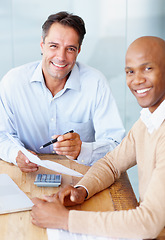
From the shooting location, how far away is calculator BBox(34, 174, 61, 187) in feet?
4.73

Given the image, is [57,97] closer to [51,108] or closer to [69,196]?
[51,108]

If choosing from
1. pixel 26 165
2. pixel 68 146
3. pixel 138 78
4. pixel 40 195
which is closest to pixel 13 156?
pixel 26 165

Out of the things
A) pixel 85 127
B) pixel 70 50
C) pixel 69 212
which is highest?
pixel 70 50

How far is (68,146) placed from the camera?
64.2 inches

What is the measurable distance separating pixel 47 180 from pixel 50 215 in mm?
322

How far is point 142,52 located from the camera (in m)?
1.22

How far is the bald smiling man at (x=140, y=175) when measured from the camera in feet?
3.49

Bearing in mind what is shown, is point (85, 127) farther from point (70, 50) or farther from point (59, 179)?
point (59, 179)

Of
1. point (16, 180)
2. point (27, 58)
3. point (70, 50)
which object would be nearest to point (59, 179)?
point (16, 180)

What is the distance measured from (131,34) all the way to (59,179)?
2322 millimetres

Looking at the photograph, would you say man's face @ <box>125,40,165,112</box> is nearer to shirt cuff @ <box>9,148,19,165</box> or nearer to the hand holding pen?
the hand holding pen

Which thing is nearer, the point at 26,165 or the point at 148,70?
the point at 148,70

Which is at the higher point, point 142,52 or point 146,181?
point 142,52

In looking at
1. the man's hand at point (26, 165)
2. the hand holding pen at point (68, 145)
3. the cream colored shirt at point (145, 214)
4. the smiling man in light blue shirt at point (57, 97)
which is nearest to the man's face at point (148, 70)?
the cream colored shirt at point (145, 214)
